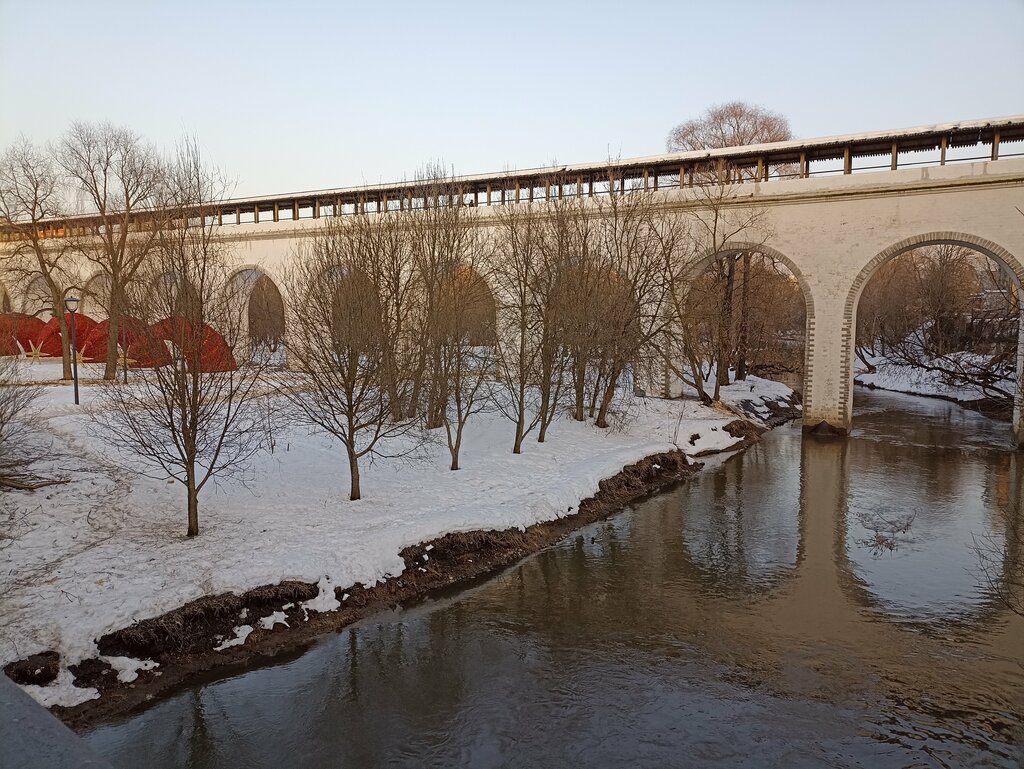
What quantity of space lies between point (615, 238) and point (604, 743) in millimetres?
16171

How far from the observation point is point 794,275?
22.3m

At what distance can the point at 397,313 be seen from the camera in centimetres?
1442

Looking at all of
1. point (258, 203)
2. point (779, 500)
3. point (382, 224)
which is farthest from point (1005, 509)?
point (258, 203)

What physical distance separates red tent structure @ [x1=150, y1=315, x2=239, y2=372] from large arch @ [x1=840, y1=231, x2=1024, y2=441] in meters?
18.2

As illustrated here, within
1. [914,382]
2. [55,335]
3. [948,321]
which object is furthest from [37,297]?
[914,382]

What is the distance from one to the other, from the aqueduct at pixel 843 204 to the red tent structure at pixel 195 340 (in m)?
7.91

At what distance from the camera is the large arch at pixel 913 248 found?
19.0 m

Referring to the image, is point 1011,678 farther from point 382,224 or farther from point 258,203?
point 258,203

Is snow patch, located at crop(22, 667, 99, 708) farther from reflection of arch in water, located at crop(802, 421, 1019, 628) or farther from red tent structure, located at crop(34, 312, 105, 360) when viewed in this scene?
red tent structure, located at crop(34, 312, 105, 360)

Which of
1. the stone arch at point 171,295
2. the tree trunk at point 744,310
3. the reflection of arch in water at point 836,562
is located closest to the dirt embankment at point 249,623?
the stone arch at point 171,295

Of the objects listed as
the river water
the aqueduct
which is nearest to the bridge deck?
the aqueduct

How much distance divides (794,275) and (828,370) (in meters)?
3.36

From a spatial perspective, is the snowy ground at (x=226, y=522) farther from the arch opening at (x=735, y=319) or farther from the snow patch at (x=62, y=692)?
the arch opening at (x=735, y=319)

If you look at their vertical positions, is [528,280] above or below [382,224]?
below
